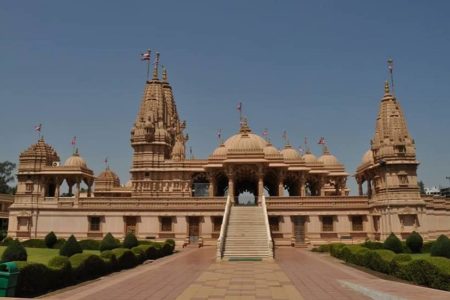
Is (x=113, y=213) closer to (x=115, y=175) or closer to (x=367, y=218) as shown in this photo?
(x=367, y=218)

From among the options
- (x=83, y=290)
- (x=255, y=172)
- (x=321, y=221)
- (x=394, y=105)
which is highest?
(x=394, y=105)

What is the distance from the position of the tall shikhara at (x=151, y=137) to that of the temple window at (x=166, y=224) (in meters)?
13.8

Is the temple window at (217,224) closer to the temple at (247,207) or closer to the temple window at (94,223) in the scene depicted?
the temple at (247,207)

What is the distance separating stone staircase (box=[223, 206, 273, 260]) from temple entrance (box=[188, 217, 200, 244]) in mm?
4194

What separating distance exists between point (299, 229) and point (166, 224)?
13260 millimetres

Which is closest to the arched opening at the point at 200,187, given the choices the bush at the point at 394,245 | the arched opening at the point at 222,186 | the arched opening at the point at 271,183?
the arched opening at the point at 222,186

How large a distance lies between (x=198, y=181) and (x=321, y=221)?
21.3 meters

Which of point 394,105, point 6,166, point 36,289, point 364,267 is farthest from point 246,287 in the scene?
point 6,166

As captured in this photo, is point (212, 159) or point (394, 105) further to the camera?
point (212, 159)

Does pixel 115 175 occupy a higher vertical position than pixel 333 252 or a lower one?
higher

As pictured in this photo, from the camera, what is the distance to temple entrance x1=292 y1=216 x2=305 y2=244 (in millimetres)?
40188

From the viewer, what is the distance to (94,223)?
4216 centimetres

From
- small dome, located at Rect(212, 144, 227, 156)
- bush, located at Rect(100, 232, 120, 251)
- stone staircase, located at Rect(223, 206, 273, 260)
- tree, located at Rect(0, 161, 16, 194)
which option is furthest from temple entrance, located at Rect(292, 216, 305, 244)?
tree, located at Rect(0, 161, 16, 194)

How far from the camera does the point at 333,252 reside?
30656 millimetres
